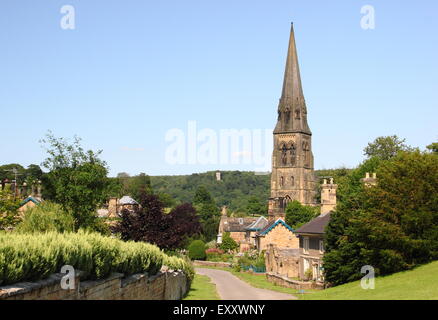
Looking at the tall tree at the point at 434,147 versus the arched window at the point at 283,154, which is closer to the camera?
the tall tree at the point at 434,147

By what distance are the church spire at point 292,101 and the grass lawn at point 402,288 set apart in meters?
90.6

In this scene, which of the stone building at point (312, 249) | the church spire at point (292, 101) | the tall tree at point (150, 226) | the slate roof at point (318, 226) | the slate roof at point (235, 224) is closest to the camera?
the tall tree at point (150, 226)

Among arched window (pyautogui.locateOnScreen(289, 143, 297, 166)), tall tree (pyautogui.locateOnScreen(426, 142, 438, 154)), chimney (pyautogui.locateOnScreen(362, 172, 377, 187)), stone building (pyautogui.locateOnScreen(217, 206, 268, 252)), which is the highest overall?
arched window (pyautogui.locateOnScreen(289, 143, 297, 166))

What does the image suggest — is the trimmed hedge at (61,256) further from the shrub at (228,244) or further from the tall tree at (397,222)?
the shrub at (228,244)

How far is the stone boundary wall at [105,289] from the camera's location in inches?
445

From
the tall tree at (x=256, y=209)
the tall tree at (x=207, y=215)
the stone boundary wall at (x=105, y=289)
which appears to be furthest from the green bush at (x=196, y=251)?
the tall tree at (x=256, y=209)

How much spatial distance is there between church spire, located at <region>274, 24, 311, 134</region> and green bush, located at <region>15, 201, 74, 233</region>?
9233 cm

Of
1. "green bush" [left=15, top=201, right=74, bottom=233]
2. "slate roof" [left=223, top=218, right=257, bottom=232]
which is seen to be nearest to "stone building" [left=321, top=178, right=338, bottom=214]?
"green bush" [left=15, top=201, right=74, bottom=233]

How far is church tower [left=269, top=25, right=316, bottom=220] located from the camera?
117 m

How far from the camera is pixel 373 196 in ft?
105

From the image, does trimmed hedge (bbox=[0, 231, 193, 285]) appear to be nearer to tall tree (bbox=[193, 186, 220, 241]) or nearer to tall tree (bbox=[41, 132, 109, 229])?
tall tree (bbox=[41, 132, 109, 229])

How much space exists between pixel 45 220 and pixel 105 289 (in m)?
14.1

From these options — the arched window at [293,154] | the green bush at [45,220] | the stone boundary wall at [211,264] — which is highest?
the arched window at [293,154]

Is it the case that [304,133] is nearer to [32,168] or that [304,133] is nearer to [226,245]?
[226,245]
